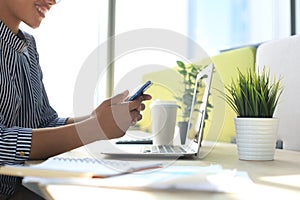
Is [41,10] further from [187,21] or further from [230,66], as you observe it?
[187,21]

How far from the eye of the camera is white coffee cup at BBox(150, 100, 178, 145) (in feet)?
3.41

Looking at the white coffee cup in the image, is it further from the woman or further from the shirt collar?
the shirt collar

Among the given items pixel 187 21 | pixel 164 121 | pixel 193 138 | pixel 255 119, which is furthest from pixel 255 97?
pixel 187 21

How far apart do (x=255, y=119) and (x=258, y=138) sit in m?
0.04

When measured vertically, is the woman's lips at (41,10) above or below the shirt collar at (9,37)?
A: above

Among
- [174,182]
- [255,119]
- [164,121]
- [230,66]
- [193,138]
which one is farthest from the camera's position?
[230,66]

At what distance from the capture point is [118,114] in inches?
31.6

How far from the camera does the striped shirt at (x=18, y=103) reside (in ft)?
2.34

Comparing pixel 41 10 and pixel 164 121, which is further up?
pixel 41 10

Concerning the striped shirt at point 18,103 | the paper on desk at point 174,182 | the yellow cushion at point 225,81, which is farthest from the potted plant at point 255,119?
the yellow cushion at point 225,81

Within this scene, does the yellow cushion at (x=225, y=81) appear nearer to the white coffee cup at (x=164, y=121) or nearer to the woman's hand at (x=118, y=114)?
the white coffee cup at (x=164, y=121)

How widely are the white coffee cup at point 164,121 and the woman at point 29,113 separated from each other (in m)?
0.17

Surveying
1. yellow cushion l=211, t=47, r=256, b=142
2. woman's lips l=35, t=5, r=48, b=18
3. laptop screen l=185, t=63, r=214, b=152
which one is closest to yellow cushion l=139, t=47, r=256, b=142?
yellow cushion l=211, t=47, r=256, b=142

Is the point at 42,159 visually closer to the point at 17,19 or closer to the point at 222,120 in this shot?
the point at 17,19
